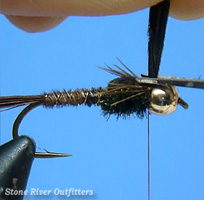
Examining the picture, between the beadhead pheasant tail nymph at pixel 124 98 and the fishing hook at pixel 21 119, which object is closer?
the beadhead pheasant tail nymph at pixel 124 98

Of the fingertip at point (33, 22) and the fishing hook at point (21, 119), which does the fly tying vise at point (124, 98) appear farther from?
the fingertip at point (33, 22)

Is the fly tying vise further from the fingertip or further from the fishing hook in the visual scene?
the fingertip

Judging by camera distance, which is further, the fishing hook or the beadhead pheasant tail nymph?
the fishing hook

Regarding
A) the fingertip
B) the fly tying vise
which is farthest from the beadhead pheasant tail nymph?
the fingertip

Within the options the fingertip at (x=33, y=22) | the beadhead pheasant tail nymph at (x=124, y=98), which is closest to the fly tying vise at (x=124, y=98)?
the beadhead pheasant tail nymph at (x=124, y=98)

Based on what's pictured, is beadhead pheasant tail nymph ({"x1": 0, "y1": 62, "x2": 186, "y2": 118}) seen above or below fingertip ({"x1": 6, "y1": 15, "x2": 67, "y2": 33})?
below

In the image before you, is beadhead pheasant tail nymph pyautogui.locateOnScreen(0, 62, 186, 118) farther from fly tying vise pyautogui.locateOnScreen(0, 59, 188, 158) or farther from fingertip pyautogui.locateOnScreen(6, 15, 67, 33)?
fingertip pyautogui.locateOnScreen(6, 15, 67, 33)

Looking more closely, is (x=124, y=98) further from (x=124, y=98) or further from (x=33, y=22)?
(x=33, y=22)

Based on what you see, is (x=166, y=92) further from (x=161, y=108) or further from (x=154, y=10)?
(x=154, y=10)

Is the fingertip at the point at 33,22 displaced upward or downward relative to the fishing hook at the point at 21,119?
upward
